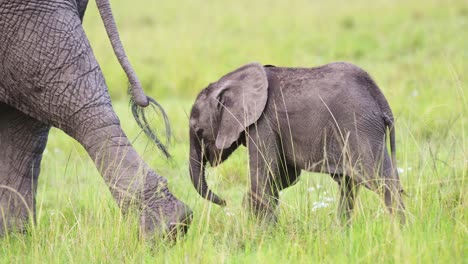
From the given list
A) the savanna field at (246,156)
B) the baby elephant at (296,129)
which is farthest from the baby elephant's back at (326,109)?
the savanna field at (246,156)

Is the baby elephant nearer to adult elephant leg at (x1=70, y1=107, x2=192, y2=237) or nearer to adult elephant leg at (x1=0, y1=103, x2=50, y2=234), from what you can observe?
adult elephant leg at (x1=70, y1=107, x2=192, y2=237)

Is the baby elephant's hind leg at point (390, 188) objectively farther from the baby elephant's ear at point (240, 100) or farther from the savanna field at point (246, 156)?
the baby elephant's ear at point (240, 100)

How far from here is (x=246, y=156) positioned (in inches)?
226

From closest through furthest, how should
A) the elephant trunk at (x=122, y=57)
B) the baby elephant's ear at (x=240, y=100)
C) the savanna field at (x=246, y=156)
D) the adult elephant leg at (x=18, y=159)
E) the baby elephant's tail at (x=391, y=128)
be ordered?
1. the savanna field at (x=246, y=156)
2. the elephant trunk at (x=122, y=57)
3. the baby elephant's tail at (x=391, y=128)
4. the baby elephant's ear at (x=240, y=100)
5. the adult elephant leg at (x=18, y=159)

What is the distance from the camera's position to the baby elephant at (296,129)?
13.0 feet

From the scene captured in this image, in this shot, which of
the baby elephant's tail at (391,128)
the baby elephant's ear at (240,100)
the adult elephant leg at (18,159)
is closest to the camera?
the baby elephant's tail at (391,128)

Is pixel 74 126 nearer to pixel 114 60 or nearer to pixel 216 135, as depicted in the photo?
pixel 216 135

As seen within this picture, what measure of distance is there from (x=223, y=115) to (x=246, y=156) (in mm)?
1440

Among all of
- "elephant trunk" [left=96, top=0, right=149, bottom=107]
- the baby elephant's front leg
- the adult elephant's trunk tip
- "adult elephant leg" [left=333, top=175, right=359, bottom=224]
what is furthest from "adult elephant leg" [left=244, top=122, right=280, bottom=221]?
"elephant trunk" [left=96, top=0, right=149, bottom=107]

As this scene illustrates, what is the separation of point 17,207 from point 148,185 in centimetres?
88

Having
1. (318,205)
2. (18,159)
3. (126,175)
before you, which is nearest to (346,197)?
(318,205)

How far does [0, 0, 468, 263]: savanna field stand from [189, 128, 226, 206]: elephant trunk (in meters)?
0.12

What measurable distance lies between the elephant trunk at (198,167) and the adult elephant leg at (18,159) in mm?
736

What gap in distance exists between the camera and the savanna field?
139 inches
